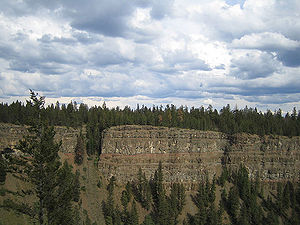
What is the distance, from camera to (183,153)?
107 metres

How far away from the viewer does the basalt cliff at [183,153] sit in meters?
102

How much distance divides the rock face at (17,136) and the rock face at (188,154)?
1406cm

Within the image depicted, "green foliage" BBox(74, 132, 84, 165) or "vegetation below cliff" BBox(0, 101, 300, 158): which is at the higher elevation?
"vegetation below cliff" BBox(0, 101, 300, 158)

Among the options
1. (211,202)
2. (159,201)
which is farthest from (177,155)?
(159,201)

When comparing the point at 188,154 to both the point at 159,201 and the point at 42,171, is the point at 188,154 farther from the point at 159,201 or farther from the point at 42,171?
the point at 42,171

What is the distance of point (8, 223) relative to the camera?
63188 mm

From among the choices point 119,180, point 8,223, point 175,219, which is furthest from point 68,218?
point 119,180

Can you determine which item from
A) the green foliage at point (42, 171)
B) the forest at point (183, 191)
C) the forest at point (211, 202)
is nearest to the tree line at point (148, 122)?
the forest at point (183, 191)

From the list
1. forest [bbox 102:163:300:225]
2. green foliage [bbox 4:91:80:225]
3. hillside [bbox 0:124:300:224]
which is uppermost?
green foliage [bbox 4:91:80:225]

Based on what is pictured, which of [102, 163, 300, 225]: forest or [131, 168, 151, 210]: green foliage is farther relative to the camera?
[131, 168, 151, 210]: green foliage

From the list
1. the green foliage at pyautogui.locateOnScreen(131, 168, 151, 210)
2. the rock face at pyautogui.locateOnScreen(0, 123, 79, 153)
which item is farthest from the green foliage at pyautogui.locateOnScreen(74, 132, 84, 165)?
the green foliage at pyautogui.locateOnScreen(131, 168, 151, 210)

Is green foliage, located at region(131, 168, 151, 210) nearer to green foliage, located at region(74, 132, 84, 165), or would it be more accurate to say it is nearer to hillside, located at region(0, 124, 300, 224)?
hillside, located at region(0, 124, 300, 224)

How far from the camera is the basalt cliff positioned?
102m

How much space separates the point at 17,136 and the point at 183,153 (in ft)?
206
